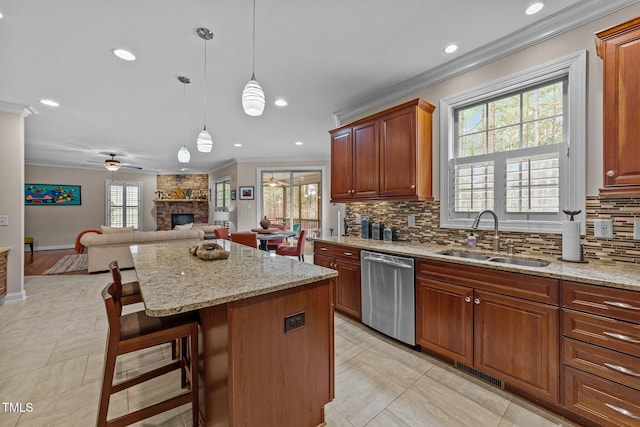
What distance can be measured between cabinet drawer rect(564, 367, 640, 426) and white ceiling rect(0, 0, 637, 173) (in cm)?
235

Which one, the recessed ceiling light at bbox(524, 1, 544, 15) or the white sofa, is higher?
the recessed ceiling light at bbox(524, 1, 544, 15)

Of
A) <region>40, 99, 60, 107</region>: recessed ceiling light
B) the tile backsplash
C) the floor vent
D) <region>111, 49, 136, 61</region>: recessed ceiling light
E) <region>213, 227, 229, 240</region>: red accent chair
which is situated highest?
<region>111, 49, 136, 61</region>: recessed ceiling light

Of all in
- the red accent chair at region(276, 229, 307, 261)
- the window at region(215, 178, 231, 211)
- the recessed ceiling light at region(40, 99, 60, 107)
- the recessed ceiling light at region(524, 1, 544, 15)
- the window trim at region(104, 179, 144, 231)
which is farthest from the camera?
the window trim at region(104, 179, 144, 231)

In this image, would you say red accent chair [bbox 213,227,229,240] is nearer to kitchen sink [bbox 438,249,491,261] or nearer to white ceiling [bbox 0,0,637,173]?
white ceiling [bbox 0,0,637,173]

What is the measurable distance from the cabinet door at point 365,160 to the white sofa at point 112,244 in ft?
13.5

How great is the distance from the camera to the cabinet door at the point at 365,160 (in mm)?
3059

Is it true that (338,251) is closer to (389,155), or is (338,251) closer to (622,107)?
(389,155)

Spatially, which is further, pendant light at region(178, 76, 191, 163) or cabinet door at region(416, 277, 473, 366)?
pendant light at region(178, 76, 191, 163)

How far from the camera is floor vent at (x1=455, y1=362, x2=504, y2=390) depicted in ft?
6.38

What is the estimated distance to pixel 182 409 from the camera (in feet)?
5.72

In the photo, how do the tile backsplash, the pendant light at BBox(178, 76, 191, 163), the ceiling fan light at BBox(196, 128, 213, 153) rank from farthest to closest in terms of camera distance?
the pendant light at BBox(178, 76, 191, 163) < the ceiling fan light at BBox(196, 128, 213, 153) < the tile backsplash

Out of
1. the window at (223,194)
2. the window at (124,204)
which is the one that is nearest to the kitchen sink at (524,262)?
the window at (223,194)

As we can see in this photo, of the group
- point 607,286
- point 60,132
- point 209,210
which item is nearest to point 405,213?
point 607,286

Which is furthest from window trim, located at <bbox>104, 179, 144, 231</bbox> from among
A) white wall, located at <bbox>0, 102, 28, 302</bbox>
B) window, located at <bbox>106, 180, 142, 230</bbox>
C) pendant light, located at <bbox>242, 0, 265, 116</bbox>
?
pendant light, located at <bbox>242, 0, 265, 116</bbox>
